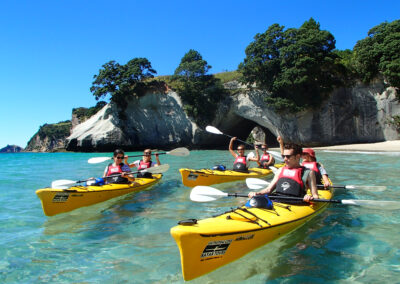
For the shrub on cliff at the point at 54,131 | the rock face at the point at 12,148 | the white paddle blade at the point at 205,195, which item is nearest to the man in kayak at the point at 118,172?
the white paddle blade at the point at 205,195

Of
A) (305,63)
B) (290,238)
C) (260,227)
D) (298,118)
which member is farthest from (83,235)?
(298,118)

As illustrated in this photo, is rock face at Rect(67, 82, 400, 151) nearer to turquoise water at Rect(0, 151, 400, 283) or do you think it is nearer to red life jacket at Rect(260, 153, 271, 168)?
red life jacket at Rect(260, 153, 271, 168)

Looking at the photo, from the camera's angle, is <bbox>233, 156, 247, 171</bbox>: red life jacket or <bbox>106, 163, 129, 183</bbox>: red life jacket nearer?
<bbox>106, 163, 129, 183</bbox>: red life jacket

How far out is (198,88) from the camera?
32.0 m

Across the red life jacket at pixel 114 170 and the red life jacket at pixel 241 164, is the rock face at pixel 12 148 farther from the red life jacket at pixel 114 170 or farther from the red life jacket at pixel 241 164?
the red life jacket at pixel 241 164

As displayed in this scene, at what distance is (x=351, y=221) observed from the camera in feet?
16.9

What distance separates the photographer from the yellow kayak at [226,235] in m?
2.92

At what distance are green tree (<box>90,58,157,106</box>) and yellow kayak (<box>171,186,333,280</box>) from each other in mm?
30808

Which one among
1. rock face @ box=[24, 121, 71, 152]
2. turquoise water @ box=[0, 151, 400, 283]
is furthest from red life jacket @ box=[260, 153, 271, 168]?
rock face @ box=[24, 121, 71, 152]

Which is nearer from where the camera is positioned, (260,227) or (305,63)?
(260,227)

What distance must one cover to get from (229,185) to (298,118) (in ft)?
68.8

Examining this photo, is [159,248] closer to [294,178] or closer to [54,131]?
[294,178]

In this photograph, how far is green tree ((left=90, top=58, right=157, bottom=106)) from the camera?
32.5 meters

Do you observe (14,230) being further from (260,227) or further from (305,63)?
(305,63)
